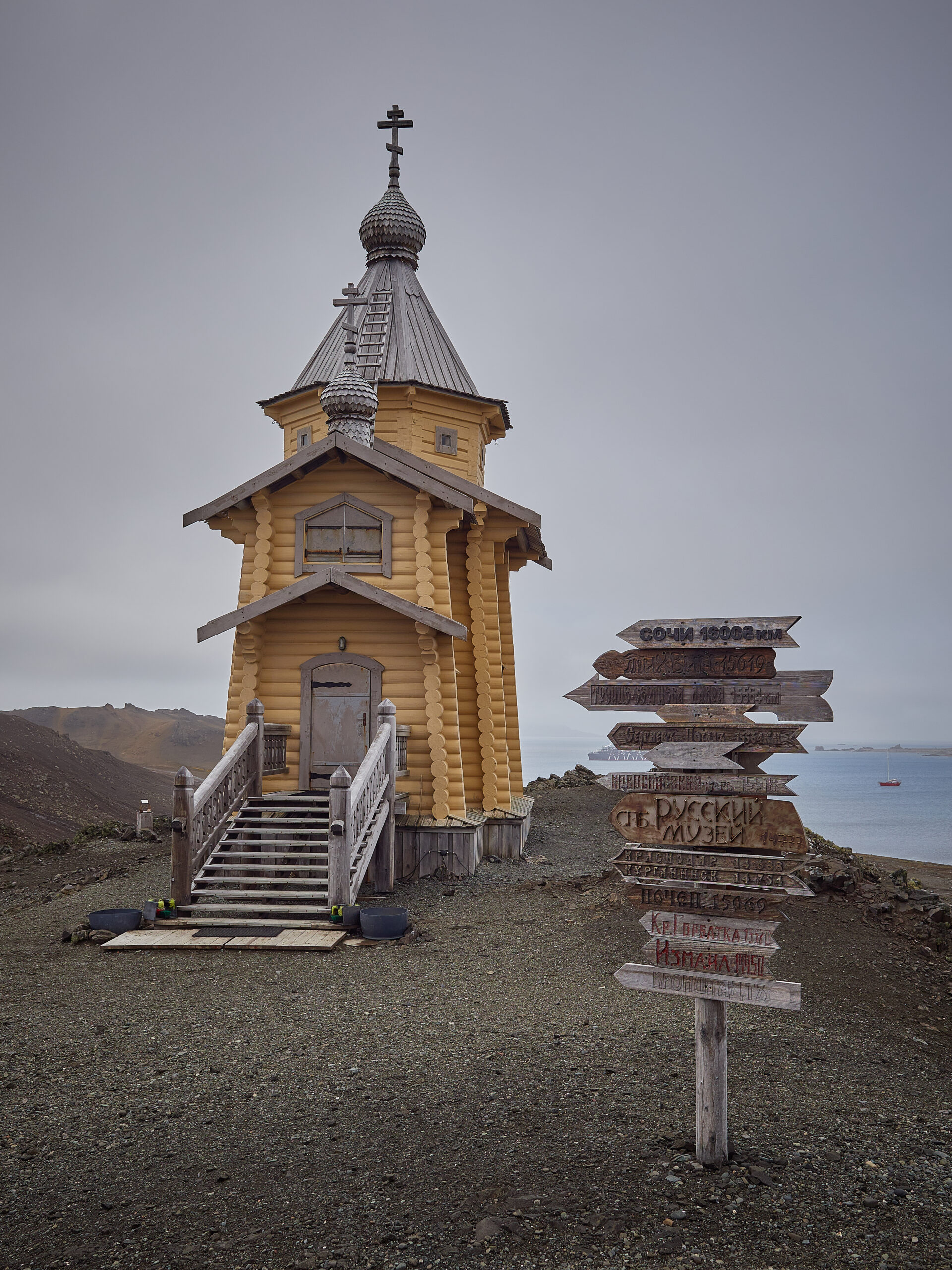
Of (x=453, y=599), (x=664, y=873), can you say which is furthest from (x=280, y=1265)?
(x=453, y=599)

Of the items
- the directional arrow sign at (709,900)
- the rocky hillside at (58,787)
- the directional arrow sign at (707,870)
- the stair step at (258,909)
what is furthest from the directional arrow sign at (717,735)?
the rocky hillside at (58,787)

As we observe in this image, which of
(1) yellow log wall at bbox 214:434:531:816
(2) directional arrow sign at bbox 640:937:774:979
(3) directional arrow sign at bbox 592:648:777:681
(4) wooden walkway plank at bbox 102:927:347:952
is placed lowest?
(4) wooden walkway plank at bbox 102:927:347:952

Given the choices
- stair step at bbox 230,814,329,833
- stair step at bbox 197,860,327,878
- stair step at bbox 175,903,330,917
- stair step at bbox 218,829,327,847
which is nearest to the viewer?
stair step at bbox 175,903,330,917

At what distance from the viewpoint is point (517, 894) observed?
43.8 feet

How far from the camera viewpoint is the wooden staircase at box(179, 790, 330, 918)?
37.9ft

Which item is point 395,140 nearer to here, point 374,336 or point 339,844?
point 374,336

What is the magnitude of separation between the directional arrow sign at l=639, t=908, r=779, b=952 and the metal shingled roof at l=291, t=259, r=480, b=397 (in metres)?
16.3

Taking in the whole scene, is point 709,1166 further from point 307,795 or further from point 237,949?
point 307,795

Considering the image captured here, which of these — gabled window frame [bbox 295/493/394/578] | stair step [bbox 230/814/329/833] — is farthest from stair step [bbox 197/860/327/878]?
gabled window frame [bbox 295/493/394/578]

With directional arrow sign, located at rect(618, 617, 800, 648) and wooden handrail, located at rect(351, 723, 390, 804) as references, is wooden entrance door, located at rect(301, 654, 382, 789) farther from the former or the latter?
directional arrow sign, located at rect(618, 617, 800, 648)

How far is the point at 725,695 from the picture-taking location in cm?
533

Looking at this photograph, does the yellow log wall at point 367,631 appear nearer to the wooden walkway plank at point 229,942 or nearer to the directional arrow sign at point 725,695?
the wooden walkway plank at point 229,942

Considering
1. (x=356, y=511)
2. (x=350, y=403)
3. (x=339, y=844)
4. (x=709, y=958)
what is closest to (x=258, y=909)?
(x=339, y=844)

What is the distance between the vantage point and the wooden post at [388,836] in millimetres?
13609
